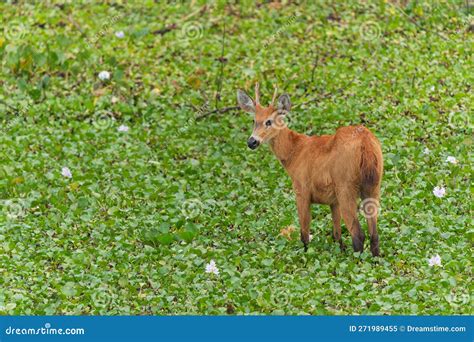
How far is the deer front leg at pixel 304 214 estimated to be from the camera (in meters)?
11.3

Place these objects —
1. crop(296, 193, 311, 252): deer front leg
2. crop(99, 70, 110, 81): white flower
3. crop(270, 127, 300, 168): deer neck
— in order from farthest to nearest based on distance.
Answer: crop(99, 70, 110, 81): white flower < crop(270, 127, 300, 168): deer neck < crop(296, 193, 311, 252): deer front leg

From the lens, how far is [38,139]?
14.7 meters

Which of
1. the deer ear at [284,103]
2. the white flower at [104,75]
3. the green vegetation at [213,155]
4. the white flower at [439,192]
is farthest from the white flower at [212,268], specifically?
the white flower at [104,75]

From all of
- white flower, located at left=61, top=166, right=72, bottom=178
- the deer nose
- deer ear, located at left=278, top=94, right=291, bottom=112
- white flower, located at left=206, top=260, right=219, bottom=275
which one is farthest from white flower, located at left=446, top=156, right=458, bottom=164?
white flower, located at left=61, top=166, right=72, bottom=178

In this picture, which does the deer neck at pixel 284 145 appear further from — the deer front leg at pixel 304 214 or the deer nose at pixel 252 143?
the deer front leg at pixel 304 214

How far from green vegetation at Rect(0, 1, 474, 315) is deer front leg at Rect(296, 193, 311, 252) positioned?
186 mm

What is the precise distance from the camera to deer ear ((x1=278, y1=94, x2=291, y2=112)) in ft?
38.0

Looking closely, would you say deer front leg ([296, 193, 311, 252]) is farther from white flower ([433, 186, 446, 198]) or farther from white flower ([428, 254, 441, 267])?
white flower ([433, 186, 446, 198])

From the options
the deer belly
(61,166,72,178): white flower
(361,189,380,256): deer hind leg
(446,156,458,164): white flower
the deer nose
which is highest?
(61,166,72,178): white flower

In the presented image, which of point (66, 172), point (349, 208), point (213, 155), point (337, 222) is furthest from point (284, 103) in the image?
point (66, 172)

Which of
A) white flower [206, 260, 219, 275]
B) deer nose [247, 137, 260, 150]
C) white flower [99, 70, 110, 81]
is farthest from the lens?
white flower [99, 70, 110, 81]

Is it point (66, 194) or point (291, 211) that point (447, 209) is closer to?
point (291, 211)

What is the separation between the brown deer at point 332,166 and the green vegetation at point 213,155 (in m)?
0.41

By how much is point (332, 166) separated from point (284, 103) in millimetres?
1119
